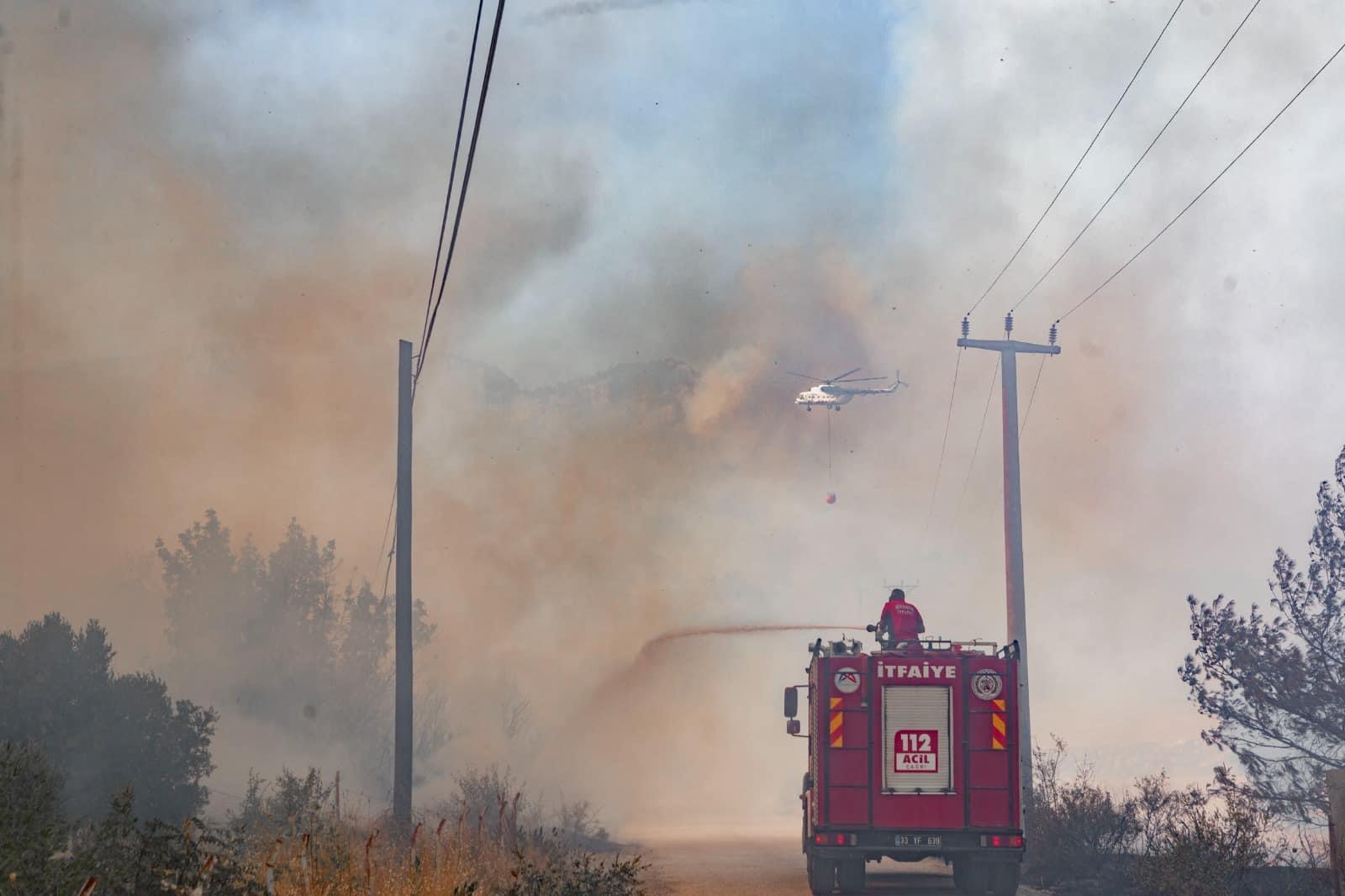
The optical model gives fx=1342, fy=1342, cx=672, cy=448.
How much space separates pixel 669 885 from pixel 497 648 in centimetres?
6478

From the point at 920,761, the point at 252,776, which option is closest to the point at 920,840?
the point at 920,761

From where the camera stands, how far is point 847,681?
18250 mm

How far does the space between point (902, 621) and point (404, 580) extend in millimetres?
9767

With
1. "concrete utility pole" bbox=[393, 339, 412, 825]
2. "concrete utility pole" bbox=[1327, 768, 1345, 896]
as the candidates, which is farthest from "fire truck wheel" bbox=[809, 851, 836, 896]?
"concrete utility pole" bbox=[393, 339, 412, 825]

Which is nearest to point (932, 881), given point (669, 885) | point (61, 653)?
point (669, 885)

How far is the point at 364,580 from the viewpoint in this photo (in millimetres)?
69000

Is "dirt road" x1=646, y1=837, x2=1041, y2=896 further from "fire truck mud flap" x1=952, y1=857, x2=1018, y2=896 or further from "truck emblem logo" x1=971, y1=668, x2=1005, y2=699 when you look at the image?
"truck emblem logo" x1=971, y1=668, x2=1005, y2=699

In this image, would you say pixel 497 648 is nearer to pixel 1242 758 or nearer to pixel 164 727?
pixel 164 727

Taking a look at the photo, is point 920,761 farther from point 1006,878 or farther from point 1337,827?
point 1337,827

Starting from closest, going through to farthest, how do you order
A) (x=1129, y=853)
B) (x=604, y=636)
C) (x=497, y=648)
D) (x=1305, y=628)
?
1. (x=1129, y=853)
2. (x=1305, y=628)
3. (x=497, y=648)
4. (x=604, y=636)

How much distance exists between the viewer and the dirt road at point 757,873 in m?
19.1

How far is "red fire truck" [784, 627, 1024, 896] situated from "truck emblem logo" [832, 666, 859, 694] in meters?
0.01

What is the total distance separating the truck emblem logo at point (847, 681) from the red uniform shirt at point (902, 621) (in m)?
1.06

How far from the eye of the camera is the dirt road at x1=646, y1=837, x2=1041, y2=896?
19.1 metres
